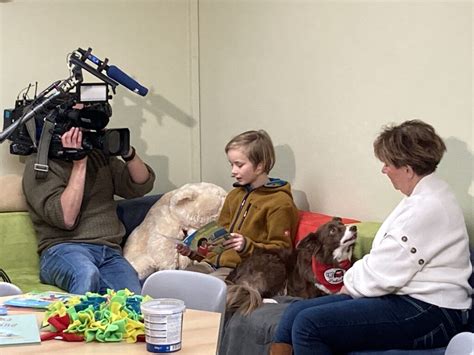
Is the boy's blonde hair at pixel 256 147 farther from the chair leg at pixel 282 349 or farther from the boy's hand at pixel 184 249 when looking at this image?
the chair leg at pixel 282 349

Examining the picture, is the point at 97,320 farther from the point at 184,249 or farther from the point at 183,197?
the point at 183,197

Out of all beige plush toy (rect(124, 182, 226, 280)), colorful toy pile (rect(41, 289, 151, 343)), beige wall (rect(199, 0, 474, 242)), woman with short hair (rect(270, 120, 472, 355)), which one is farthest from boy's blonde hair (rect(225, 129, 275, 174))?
colorful toy pile (rect(41, 289, 151, 343))

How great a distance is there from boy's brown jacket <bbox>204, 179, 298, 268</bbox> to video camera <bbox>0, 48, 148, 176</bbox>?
67 centimetres

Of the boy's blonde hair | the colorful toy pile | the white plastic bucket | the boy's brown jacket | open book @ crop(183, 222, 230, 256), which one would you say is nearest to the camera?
the white plastic bucket

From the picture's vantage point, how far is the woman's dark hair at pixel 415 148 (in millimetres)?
2701

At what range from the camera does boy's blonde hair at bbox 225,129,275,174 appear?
11.6 ft

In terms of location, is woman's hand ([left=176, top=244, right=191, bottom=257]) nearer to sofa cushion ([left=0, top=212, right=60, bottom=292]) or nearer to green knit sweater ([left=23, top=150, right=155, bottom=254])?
green knit sweater ([left=23, top=150, right=155, bottom=254])

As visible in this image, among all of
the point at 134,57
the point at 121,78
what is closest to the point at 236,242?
the point at 121,78

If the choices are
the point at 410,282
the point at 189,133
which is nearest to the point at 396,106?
the point at 410,282

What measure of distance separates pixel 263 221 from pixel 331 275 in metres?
0.52

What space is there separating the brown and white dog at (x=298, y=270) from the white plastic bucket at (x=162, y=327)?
1.18 metres

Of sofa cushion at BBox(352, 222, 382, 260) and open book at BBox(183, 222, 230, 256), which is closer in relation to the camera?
sofa cushion at BBox(352, 222, 382, 260)

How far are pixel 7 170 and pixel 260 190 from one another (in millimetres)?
1365

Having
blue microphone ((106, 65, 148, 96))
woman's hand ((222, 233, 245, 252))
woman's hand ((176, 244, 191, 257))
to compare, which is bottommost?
woman's hand ((176, 244, 191, 257))
